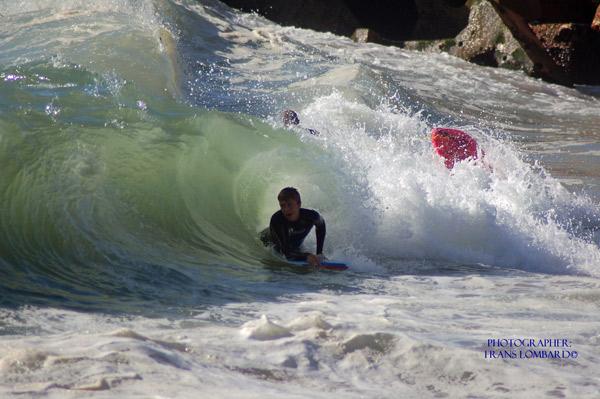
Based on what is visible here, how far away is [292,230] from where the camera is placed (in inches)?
279

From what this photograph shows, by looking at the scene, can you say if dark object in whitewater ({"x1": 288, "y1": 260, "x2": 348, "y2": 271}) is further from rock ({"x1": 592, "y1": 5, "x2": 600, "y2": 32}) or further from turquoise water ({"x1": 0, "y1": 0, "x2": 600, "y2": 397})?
rock ({"x1": 592, "y1": 5, "x2": 600, "y2": 32})

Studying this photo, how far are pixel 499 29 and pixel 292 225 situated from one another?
1462 centimetres

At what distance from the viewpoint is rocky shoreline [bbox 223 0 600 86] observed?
19.4 metres

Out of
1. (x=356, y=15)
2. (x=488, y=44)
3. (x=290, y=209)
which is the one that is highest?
(x=356, y=15)

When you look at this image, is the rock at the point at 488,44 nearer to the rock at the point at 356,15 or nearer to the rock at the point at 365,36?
the rock at the point at 365,36

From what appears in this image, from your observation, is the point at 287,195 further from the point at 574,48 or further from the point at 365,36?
the point at 365,36

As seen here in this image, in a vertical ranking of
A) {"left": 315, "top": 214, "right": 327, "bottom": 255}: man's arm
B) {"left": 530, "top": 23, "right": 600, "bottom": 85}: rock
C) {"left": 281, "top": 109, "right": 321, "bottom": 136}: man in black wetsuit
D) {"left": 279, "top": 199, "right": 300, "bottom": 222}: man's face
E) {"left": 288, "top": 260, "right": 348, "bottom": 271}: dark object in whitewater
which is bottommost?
Result: {"left": 288, "top": 260, "right": 348, "bottom": 271}: dark object in whitewater

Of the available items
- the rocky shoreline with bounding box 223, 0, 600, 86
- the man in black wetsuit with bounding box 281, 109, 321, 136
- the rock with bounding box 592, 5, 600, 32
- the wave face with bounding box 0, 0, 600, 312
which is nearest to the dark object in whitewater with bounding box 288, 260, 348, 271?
the wave face with bounding box 0, 0, 600, 312

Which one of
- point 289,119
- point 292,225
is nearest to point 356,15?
point 289,119

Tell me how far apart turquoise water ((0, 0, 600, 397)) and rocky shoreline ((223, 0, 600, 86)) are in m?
5.96

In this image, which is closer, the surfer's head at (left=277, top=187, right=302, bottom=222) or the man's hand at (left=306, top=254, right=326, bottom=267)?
the man's hand at (left=306, top=254, right=326, bottom=267)

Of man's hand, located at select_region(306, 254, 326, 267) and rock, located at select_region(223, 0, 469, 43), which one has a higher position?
rock, located at select_region(223, 0, 469, 43)

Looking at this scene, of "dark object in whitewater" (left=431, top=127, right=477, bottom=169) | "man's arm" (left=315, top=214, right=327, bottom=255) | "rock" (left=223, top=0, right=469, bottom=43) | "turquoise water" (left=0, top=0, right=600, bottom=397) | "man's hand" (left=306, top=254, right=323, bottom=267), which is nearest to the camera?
"turquoise water" (left=0, top=0, right=600, bottom=397)

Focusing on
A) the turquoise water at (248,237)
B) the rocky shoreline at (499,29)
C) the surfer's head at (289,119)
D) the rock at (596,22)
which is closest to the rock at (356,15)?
→ the rocky shoreline at (499,29)
